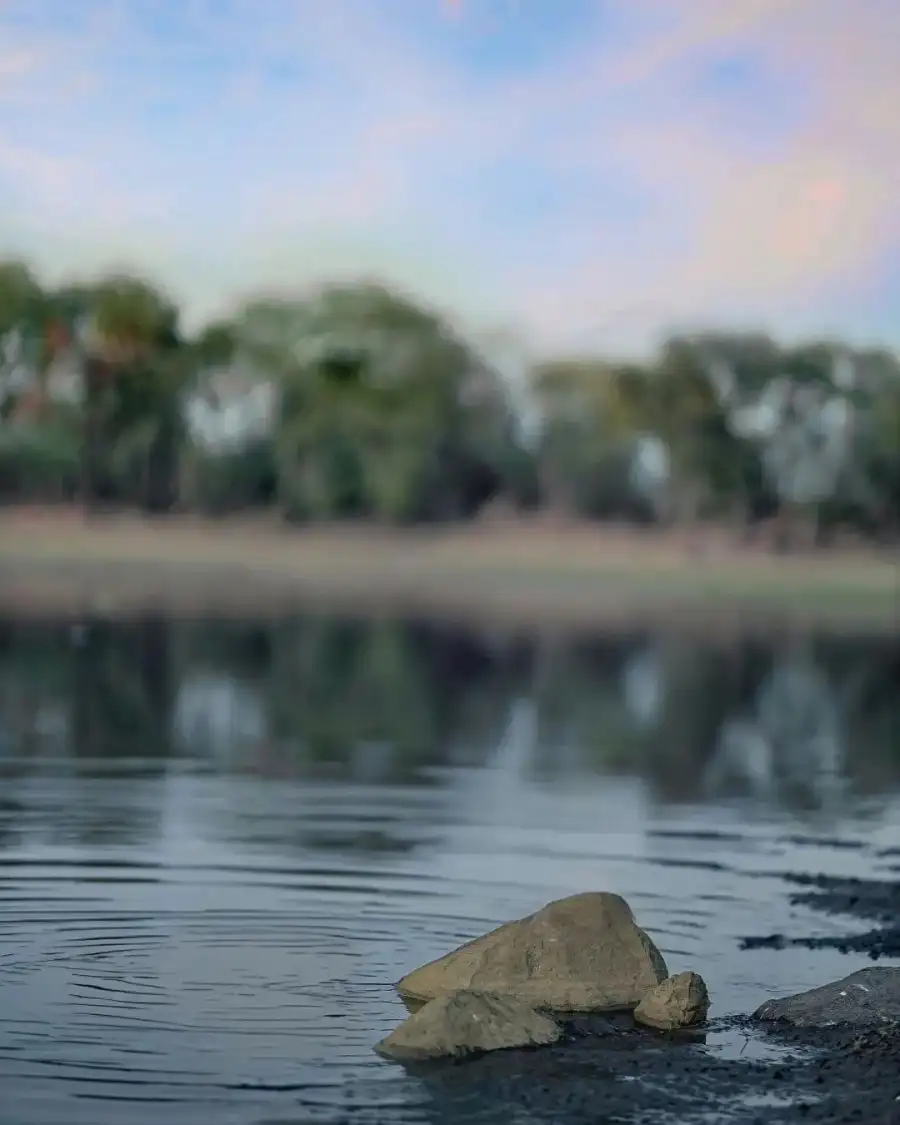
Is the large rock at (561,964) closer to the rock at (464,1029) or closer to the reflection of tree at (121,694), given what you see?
the rock at (464,1029)

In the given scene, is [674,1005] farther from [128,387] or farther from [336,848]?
[128,387]

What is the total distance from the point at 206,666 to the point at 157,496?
53.3 meters

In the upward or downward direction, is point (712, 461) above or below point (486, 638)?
above

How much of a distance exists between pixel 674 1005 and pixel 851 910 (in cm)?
382

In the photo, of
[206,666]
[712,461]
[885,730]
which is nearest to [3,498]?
[712,461]

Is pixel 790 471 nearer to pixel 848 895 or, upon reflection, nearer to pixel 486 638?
pixel 486 638

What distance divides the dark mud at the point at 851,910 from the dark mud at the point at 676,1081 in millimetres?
2353

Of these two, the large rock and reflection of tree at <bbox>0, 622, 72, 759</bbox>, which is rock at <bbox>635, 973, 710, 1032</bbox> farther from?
reflection of tree at <bbox>0, 622, 72, 759</bbox>

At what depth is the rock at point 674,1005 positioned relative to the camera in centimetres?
1126

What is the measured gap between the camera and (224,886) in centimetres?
1487

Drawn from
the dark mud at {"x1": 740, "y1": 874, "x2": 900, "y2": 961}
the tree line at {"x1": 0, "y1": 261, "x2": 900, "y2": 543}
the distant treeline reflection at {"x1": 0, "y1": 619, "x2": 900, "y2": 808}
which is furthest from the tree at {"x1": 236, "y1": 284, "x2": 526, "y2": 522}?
the dark mud at {"x1": 740, "y1": 874, "x2": 900, "y2": 961}

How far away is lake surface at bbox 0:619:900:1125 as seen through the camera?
1051 centimetres

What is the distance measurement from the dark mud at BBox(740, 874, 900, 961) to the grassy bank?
6754 centimetres

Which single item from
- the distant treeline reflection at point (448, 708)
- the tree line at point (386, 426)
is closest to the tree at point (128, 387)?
the tree line at point (386, 426)
